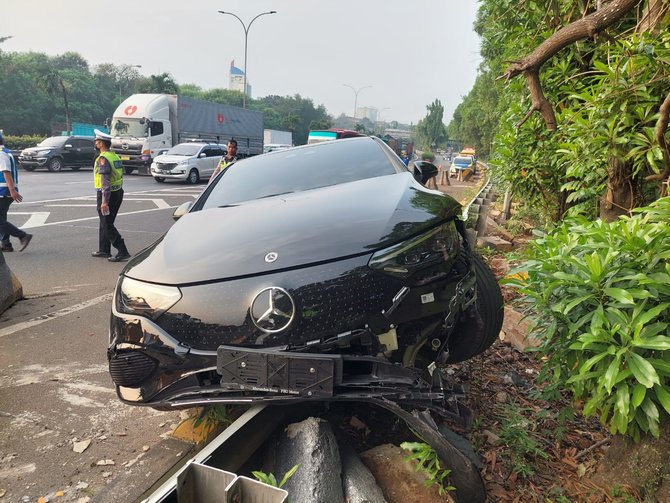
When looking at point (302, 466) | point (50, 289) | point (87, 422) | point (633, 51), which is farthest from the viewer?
point (50, 289)

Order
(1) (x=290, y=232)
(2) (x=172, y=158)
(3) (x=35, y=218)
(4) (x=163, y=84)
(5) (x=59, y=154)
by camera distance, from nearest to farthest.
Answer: (1) (x=290, y=232), (3) (x=35, y=218), (2) (x=172, y=158), (5) (x=59, y=154), (4) (x=163, y=84)

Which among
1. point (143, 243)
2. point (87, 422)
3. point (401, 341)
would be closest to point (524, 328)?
point (401, 341)

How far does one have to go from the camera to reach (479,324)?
2916 mm

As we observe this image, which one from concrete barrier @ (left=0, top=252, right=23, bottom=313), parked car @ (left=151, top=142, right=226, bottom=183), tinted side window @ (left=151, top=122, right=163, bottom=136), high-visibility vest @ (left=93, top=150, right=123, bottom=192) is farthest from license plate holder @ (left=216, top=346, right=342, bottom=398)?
tinted side window @ (left=151, top=122, right=163, bottom=136)

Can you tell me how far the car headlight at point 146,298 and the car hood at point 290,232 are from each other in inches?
1.6

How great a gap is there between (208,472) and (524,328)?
2790 mm

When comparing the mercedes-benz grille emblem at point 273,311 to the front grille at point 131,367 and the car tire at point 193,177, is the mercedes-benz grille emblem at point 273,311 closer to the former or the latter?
the front grille at point 131,367

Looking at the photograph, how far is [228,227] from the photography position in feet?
8.64

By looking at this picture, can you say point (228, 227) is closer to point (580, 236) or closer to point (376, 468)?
point (376, 468)

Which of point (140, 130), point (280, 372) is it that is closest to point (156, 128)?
point (140, 130)

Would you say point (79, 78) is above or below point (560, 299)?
above

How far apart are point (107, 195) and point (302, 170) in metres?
4.24

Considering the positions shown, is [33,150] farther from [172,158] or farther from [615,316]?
[615,316]

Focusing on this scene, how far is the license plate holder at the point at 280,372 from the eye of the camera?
1957 millimetres
